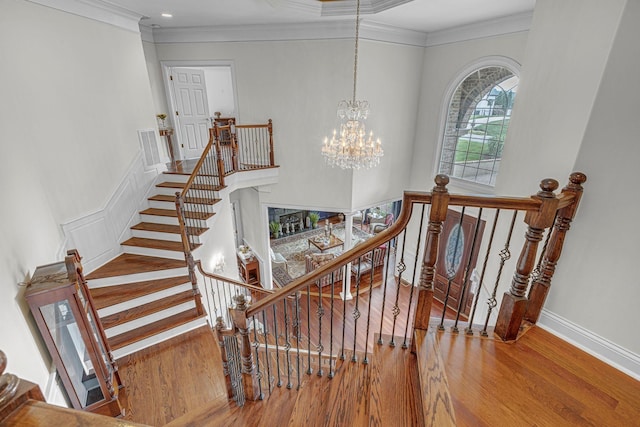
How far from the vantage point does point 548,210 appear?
1.45 metres

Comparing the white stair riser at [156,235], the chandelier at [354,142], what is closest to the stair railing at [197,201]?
the white stair riser at [156,235]

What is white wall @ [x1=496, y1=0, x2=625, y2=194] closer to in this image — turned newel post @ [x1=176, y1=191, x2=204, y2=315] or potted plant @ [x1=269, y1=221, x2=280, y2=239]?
turned newel post @ [x1=176, y1=191, x2=204, y2=315]

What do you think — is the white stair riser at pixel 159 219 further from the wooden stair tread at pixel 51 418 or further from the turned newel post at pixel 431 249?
the wooden stair tread at pixel 51 418

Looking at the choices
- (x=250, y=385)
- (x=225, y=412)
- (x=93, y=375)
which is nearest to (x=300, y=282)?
(x=250, y=385)

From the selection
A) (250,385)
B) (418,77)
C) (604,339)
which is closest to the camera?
(604,339)

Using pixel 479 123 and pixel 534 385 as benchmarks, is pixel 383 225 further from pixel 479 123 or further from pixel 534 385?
pixel 534 385

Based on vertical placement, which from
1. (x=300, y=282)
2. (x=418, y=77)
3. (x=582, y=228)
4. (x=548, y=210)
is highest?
(x=418, y=77)

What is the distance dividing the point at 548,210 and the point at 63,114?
4.71 metres

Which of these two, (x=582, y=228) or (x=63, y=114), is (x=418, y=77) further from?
(x=63, y=114)

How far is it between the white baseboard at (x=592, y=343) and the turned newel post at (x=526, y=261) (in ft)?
1.04

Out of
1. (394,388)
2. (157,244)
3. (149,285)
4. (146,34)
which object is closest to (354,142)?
(394,388)

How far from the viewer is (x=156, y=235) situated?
445 cm

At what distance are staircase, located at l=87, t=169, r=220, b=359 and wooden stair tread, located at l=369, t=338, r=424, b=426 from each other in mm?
2852

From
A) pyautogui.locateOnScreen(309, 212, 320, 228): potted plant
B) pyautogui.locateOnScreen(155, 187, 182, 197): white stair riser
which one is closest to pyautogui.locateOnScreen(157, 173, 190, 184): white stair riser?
pyautogui.locateOnScreen(155, 187, 182, 197): white stair riser
